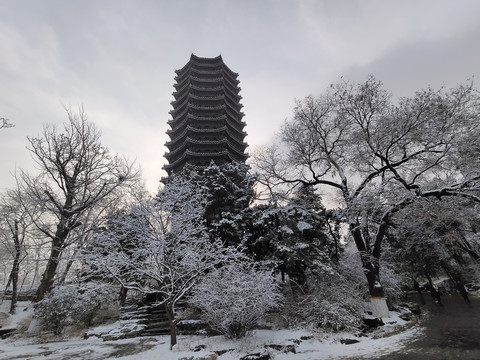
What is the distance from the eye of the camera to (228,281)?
9234 millimetres

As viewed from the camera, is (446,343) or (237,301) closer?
(446,343)

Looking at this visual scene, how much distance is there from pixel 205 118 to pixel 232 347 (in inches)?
1492

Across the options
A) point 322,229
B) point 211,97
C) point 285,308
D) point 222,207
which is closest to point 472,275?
point 322,229

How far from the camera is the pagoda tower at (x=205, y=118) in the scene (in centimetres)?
3919

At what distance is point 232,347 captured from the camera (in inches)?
312

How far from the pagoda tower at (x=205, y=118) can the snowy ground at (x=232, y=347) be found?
27.9 meters

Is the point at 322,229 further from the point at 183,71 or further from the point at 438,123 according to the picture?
the point at 183,71

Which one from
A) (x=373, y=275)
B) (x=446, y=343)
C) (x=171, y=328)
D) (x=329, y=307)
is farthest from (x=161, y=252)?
(x=373, y=275)

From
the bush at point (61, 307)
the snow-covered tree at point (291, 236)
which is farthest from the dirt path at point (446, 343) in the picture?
the bush at point (61, 307)

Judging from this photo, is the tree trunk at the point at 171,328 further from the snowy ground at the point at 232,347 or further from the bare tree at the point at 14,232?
the bare tree at the point at 14,232

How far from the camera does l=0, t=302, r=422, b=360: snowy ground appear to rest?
7.33 m

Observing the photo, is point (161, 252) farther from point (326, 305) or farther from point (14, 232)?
point (14, 232)

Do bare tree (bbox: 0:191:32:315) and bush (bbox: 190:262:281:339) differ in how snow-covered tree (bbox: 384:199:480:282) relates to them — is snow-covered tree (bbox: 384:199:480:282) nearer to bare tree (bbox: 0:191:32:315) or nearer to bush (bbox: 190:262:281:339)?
bush (bbox: 190:262:281:339)

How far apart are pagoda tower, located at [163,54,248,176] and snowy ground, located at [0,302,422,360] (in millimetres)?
27880
